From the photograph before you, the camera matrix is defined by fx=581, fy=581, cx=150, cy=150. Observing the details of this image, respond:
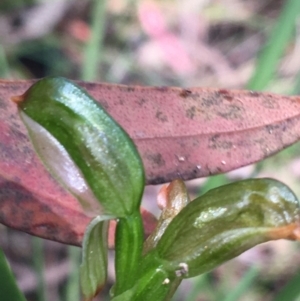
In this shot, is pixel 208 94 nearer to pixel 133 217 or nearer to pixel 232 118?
pixel 232 118

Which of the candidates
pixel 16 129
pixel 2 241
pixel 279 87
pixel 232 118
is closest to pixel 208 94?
pixel 232 118

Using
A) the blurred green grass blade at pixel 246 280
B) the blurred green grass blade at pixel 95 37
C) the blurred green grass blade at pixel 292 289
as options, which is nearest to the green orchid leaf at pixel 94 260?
the blurred green grass blade at pixel 292 289

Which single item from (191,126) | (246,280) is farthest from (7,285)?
(246,280)

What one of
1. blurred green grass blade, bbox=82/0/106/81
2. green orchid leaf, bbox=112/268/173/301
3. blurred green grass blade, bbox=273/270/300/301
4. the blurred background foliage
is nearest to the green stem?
green orchid leaf, bbox=112/268/173/301

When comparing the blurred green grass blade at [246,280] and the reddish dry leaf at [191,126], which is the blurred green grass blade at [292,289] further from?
the blurred green grass blade at [246,280]

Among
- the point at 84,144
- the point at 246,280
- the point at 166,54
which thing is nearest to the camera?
the point at 84,144

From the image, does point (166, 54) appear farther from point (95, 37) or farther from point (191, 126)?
point (191, 126)
